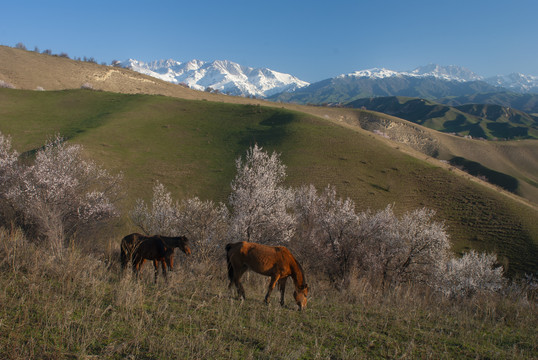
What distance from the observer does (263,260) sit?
829 cm

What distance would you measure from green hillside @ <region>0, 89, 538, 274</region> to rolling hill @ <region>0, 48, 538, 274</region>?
196mm

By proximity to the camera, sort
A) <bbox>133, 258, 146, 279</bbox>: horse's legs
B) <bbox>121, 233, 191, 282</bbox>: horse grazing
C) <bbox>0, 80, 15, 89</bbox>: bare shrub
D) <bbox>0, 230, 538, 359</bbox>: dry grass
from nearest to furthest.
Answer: <bbox>0, 230, 538, 359</bbox>: dry grass < <bbox>121, 233, 191, 282</bbox>: horse grazing < <bbox>133, 258, 146, 279</bbox>: horse's legs < <bbox>0, 80, 15, 89</bbox>: bare shrub

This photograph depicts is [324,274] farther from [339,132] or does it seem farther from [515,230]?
[339,132]

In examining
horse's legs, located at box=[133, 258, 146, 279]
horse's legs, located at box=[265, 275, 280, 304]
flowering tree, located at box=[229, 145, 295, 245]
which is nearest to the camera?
horse's legs, located at box=[265, 275, 280, 304]

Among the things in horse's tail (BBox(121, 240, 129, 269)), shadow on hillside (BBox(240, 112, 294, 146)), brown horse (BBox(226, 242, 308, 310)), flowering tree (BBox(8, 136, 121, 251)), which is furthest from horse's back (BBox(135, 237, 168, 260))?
shadow on hillside (BBox(240, 112, 294, 146))

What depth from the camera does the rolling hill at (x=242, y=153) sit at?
42.8m

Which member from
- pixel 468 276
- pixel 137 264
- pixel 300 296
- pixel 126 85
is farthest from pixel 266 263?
pixel 126 85

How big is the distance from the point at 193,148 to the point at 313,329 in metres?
59.8

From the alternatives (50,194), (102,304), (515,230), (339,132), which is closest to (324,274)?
(102,304)

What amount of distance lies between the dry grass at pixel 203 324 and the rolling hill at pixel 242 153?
1362 inches

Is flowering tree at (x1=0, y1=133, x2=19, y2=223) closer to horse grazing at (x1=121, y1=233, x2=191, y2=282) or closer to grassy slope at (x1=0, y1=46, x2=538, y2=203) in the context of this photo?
horse grazing at (x1=121, y1=233, x2=191, y2=282)

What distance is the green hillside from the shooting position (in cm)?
4247

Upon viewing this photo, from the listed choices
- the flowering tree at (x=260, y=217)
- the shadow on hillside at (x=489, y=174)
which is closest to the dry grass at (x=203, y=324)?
the flowering tree at (x=260, y=217)

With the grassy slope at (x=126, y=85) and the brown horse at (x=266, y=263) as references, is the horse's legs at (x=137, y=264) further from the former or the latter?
the grassy slope at (x=126, y=85)
